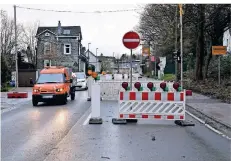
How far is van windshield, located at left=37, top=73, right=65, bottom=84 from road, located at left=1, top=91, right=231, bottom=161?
A: 7.94 m

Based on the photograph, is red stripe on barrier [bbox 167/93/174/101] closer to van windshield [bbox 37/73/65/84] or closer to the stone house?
van windshield [bbox 37/73/65/84]

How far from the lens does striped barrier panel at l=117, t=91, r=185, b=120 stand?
1295cm

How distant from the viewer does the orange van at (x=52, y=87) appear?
2055 centimetres

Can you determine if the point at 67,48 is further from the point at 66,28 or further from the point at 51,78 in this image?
the point at 51,78

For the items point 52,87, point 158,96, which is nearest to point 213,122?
point 158,96

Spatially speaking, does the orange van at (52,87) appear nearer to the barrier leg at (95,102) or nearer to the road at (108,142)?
the road at (108,142)

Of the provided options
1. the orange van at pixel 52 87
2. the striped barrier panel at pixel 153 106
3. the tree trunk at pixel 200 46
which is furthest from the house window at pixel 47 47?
the striped barrier panel at pixel 153 106

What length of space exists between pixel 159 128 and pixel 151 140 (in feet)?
7.42

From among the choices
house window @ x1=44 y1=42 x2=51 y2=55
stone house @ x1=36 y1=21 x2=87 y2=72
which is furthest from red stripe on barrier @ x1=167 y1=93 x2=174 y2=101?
house window @ x1=44 y1=42 x2=51 y2=55

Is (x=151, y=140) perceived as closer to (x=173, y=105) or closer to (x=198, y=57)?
(x=173, y=105)

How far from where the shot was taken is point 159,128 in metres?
12.1

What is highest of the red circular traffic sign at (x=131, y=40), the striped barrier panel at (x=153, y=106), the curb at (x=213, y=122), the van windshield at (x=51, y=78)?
the red circular traffic sign at (x=131, y=40)

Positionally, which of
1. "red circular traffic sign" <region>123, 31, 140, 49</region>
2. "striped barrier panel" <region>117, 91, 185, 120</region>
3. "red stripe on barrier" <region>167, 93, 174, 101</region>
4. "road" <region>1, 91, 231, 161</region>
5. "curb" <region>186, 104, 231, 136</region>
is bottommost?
"curb" <region>186, 104, 231, 136</region>

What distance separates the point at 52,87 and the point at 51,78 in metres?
1.28
